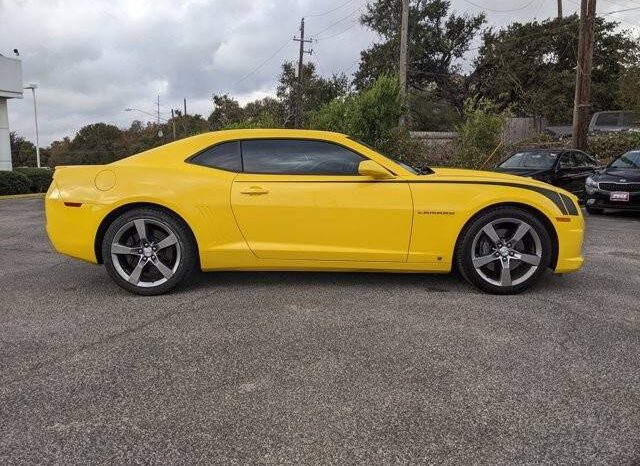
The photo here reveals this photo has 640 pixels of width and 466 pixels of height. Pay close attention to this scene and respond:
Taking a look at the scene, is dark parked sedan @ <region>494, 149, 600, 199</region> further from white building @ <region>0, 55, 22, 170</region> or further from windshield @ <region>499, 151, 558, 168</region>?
white building @ <region>0, 55, 22, 170</region>

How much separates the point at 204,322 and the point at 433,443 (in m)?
1.94

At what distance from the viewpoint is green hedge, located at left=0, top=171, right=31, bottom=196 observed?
15.9 m

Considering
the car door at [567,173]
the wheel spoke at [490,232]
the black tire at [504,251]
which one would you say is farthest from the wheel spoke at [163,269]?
the car door at [567,173]

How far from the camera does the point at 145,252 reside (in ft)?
14.3

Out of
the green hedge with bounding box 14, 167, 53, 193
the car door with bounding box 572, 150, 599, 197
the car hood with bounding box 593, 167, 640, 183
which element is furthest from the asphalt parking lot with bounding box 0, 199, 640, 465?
the green hedge with bounding box 14, 167, 53, 193

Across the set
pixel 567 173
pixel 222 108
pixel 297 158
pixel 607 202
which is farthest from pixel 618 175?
pixel 222 108

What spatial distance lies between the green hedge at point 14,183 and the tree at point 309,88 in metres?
26.5

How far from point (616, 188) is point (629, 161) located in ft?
4.47

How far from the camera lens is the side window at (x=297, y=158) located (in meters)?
4.38

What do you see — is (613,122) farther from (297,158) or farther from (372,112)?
(297,158)

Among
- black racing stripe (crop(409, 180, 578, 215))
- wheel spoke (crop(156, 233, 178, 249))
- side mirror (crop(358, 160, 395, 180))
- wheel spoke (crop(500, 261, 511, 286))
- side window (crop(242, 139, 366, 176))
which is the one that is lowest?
wheel spoke (crop(500, 261, 511, 286))

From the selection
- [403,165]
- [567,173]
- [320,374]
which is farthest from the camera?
[567,173]

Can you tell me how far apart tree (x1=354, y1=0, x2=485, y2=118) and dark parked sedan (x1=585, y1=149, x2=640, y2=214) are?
1212 inches

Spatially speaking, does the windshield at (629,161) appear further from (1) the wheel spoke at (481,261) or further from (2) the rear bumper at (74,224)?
(2) the rear bumper at (74,224)
